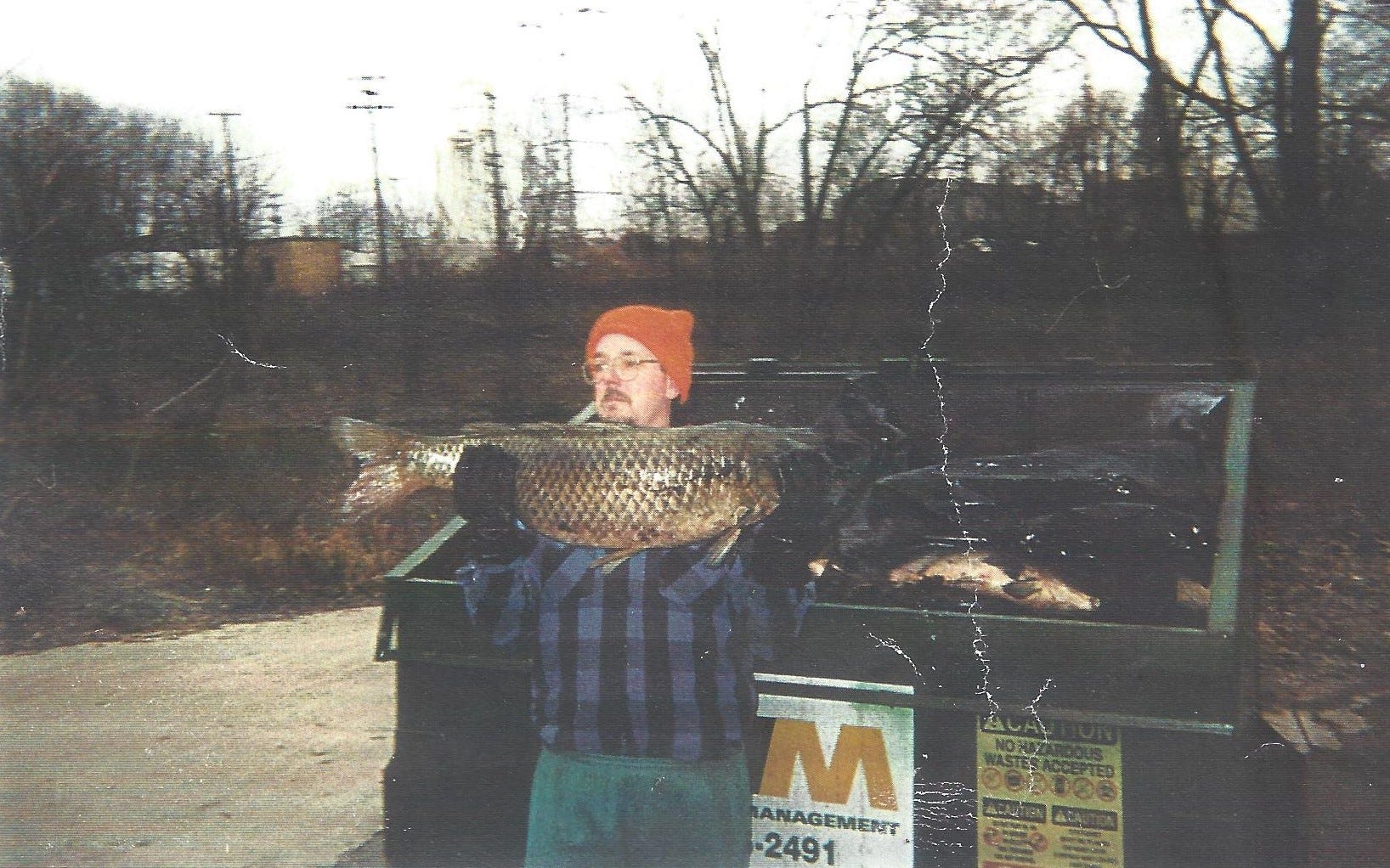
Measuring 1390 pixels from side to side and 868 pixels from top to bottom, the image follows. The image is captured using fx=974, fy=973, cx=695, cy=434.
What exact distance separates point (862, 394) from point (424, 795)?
141 cm

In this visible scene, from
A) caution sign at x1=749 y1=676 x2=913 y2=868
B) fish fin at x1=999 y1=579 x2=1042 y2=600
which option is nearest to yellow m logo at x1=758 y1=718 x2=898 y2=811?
caution sign at x1=749 y1=676 x2=913 y2=868

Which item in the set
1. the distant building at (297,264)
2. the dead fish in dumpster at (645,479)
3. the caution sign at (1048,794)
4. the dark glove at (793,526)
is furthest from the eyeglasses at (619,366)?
the caution sign at (1048,794)

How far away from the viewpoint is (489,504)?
222cm

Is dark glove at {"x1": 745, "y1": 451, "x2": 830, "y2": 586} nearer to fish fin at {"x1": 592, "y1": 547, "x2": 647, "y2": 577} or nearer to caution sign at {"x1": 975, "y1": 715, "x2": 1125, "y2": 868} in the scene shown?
fish fin at {"x1": 592, "y1": 547, "x2": 647, "y2": 577}

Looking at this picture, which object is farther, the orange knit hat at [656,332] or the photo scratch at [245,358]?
the photo scratch at [245,358]

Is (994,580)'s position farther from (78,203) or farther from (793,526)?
(78,203)

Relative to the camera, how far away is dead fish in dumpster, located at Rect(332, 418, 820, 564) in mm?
2131

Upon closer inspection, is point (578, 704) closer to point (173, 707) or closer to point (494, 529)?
point (494, 529)

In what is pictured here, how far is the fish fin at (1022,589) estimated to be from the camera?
204 cm

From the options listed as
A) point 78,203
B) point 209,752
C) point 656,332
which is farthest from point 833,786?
point 78,203

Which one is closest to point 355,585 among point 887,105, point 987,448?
point 987,448

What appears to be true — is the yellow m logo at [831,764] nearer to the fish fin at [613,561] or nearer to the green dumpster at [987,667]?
the green dumpster at [987,667]

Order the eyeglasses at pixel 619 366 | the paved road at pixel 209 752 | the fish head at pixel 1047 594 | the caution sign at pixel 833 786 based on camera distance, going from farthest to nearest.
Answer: the paved road at pixel 209 752 → the eyeglasses at pixel 619 366 → the fish head at pixel 1047 594 → the caution sign at pixel 833 786

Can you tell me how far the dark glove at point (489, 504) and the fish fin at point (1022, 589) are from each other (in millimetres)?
1061
